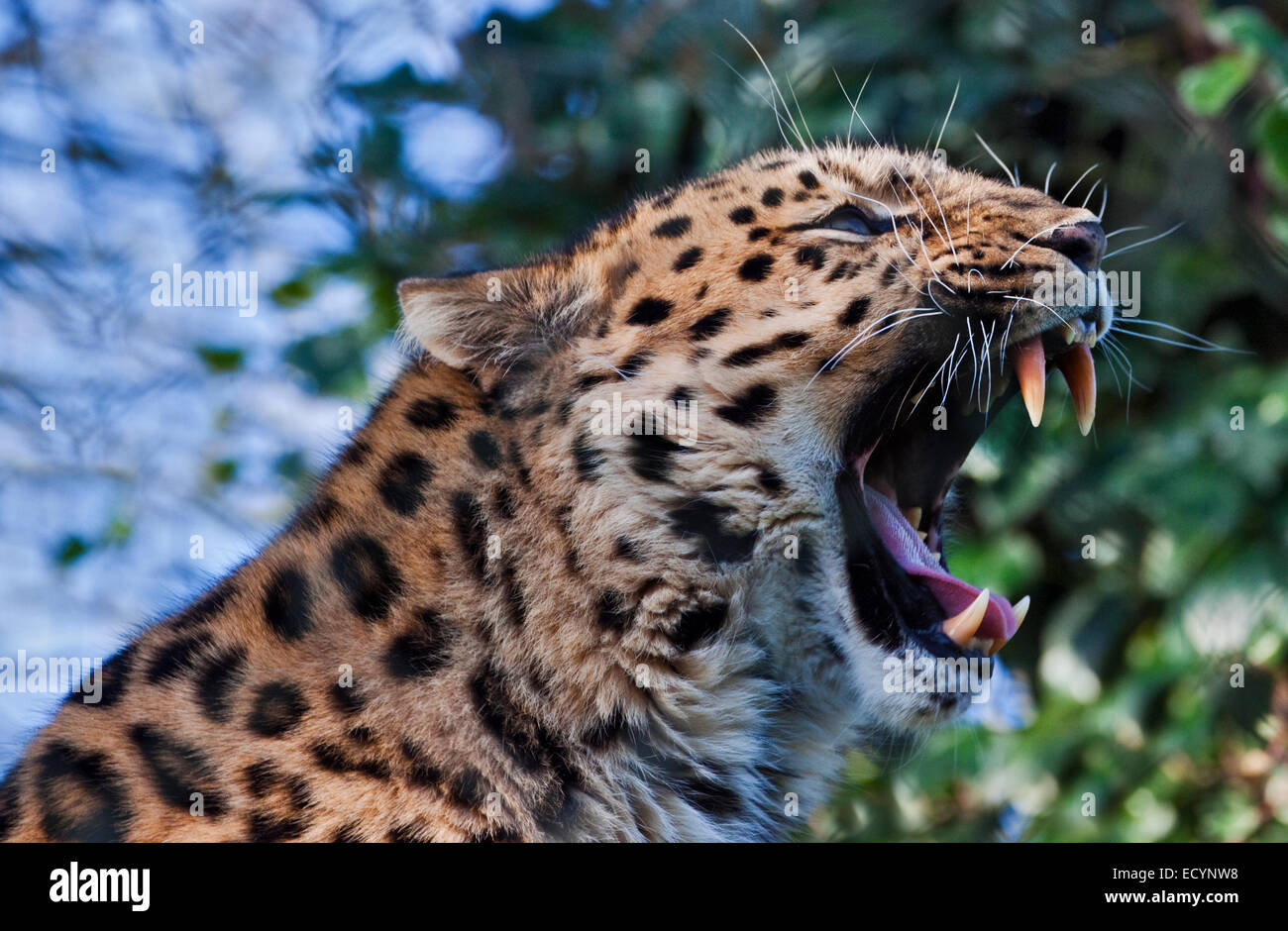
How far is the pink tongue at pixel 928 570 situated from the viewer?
6.58 ft

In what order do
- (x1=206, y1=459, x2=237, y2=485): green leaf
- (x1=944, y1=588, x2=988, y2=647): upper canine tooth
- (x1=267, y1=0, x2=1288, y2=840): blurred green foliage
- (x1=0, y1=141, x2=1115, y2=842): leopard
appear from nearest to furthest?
(x1=0, y1=141, x2=1115, y2=842): leopard
(x1=944, y1=588, x2=988, y2=647): upper canine tooth
(x1=267, y1=0, x2=1288, y2=840): blurred green foliage
(x1=206, y1=459, x2=237, y2=485): green leaf

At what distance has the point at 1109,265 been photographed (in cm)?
258

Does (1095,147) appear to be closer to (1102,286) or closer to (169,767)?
(1102,286)

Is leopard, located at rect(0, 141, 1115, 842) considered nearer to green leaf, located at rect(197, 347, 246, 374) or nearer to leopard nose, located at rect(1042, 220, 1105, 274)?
leopard nose, located at rect(1042, 220, 1105, 274)

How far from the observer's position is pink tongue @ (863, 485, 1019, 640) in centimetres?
201

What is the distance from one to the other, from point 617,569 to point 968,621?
58 centimetres

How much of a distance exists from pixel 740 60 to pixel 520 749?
1836mm

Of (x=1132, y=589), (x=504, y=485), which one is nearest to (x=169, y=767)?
(x=504, y=485)

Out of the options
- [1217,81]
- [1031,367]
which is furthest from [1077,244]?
[1217,81]

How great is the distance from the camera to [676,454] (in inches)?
77.4

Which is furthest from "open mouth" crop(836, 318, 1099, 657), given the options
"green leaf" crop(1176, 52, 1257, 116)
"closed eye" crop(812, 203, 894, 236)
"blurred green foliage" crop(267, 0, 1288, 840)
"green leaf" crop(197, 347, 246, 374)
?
"green leaf" crop(197, 347, 246, 374)

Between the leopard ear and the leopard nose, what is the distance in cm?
79

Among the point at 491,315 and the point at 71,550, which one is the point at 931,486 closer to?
the point at 491,315

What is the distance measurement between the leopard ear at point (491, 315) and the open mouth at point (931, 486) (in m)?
0.55
